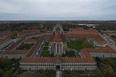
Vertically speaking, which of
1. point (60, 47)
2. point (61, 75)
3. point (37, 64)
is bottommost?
point (61, 75)

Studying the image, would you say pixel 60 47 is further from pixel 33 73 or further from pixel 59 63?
pixel 33 73

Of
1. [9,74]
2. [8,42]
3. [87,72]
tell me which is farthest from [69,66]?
[8,42]

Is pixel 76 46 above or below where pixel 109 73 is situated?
below

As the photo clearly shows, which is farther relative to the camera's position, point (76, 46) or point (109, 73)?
point (76, 46)

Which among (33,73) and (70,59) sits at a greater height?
(70,59)

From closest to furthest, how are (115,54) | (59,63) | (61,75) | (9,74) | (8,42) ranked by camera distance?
(9,74)
(61,75)
(59,63)
(115,54)
(8,42)

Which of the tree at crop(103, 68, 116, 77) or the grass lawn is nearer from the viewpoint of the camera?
the tree at crop(103, 68, 116, 77)

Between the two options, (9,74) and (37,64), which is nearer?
(9,74)

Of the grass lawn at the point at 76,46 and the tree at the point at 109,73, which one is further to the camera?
the grass lawn at the point at 76,46

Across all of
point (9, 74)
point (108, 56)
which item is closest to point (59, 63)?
point (9, 74)

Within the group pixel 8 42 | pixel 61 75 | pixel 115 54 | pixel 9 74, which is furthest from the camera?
pixel 8 42
